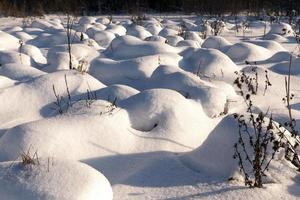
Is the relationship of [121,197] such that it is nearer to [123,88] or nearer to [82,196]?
[82,196]

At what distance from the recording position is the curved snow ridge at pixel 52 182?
6.72 ft

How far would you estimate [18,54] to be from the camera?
534cm

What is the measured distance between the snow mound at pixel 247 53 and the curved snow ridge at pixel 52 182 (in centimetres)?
382

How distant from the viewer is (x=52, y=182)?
2.09 m

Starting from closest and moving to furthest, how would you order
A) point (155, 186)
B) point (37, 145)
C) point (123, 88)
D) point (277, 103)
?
point (155, 186), point (37, 145), point (123, 88), point (277, 103)

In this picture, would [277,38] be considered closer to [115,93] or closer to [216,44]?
[216,44]

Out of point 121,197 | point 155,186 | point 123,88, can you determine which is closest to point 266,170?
point 155,186

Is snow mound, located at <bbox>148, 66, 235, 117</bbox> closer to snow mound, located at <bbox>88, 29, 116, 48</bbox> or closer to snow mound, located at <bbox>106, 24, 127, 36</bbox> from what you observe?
snow mound, located at <bbox>88, 29, 116, 48</bbox>

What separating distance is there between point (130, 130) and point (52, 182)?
0.99 m

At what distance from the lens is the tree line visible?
1270cm

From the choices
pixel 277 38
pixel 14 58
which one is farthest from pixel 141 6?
pixel 14 58

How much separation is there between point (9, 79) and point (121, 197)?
87.5 inches

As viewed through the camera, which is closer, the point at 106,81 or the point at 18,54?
the point at 106,81

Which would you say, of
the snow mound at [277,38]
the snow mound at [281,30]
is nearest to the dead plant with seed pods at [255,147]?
the snow mound at [277,38]
